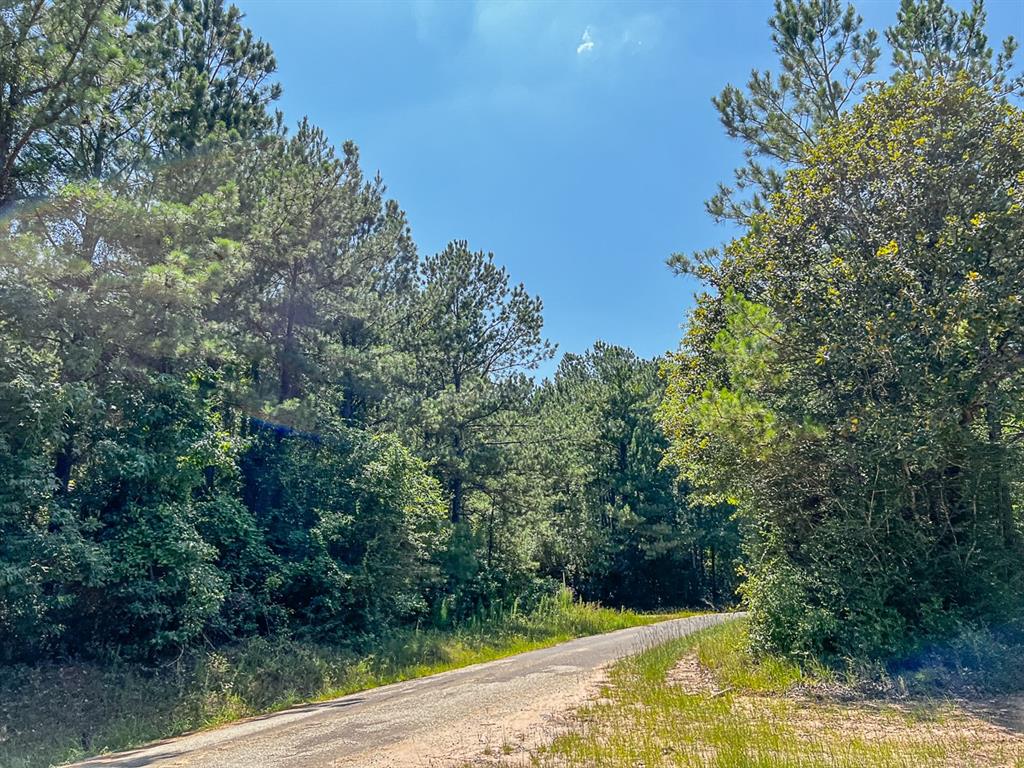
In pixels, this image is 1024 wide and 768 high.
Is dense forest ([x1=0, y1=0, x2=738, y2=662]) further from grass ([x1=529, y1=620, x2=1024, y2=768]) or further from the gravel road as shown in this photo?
grass ([x1=529, y1=620, x2=1024, y2=768])

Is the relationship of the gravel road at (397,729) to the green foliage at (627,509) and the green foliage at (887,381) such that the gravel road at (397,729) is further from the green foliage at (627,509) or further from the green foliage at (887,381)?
the green foliage at (627,509)

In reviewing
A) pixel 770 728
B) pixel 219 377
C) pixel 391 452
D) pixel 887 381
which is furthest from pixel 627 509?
pixel 770 728

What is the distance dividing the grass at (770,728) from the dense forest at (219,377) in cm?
749

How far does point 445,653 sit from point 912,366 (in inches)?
491

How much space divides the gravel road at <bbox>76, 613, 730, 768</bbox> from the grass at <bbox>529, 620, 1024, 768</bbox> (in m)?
0.65

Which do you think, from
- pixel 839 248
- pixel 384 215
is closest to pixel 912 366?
pixel 839 248

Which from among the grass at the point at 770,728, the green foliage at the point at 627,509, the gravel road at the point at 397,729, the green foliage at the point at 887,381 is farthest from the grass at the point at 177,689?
the green foliage at the point at 627,509

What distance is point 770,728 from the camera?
21.2ft

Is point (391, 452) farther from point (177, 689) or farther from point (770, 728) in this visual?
point (770, 728)

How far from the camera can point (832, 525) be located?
9.48 meters

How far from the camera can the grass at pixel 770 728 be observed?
535 centimetres

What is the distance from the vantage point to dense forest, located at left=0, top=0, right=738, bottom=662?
30.2 ft

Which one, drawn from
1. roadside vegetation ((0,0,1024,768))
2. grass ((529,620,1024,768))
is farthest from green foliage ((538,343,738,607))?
grass ((529,620,1024,768))

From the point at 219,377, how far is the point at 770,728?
11342 mm
